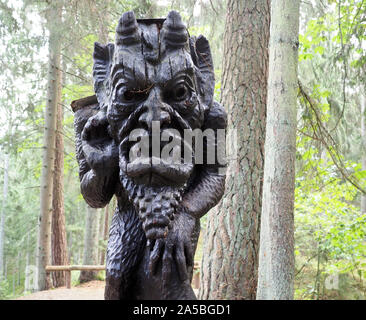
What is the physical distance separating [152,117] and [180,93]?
0.24 metres

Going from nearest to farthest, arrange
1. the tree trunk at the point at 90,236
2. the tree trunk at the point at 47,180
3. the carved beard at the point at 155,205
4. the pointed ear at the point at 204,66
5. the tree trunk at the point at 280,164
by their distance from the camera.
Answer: the carved beard at the point at 155,205, the pointed ear at the point at 204,66, the tree trunk at the point at 280,164, the tree trunk at the point at 47,180, the tree trunk at the point at 90,236

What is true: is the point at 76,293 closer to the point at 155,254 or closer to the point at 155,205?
the point at 155,254

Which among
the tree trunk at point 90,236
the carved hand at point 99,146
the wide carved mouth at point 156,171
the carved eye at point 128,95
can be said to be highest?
the carved eye at point 128,95

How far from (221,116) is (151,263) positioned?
0.99 meters

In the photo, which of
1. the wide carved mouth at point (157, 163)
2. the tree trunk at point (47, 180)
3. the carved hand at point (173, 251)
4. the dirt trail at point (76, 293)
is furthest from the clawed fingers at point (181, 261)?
the tree trunk at point (47, 180)

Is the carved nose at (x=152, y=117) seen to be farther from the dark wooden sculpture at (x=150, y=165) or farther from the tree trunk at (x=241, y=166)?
the tree trunk at (x=241, y=166)

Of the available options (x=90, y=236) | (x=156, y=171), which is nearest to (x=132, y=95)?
(x=156, y=171)

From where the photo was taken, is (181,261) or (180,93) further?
(180,93)

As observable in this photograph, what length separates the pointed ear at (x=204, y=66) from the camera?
87.7 inches

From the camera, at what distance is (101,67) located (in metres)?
2.27

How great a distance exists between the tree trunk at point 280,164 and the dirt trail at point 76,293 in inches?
219

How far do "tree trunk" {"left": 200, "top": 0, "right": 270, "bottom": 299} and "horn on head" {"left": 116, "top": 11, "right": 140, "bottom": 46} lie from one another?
259 cm

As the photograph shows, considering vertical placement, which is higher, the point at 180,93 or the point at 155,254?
the point at 180,93

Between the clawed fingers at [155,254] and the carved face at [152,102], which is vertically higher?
the carved face at [152,102]
